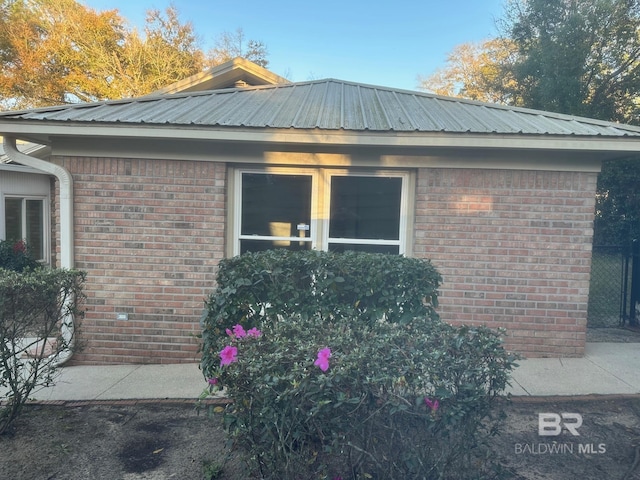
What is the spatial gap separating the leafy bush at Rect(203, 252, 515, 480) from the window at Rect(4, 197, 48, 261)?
10.7 metres

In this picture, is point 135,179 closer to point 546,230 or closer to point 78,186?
point 78,186

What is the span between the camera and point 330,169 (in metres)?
5.57

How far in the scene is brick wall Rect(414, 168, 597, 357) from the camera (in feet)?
17.7

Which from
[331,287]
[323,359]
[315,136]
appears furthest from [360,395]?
[315,136]

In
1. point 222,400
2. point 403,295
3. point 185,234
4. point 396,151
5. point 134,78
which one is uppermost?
point 134,78

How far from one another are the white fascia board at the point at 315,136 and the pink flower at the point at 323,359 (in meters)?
3.05

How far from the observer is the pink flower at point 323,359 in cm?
236

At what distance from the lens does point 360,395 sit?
2.37 metres

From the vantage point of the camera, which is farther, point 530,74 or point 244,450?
point 530,74

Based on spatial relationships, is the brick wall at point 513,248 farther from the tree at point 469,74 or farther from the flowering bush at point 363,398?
the tree at point 469,74

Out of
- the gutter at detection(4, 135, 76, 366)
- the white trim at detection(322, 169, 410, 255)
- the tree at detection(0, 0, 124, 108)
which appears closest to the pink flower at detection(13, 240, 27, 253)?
the gutter at detection(4, 135, 76, 366)

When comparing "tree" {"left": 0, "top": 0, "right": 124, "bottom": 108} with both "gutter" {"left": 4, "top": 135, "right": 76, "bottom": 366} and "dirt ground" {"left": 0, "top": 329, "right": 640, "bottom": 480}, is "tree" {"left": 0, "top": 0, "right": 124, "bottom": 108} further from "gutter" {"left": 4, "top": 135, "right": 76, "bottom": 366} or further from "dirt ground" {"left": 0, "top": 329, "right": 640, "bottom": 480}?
"dirt ground" {"left": 0, "top": 329, "right": 640, "bottom": 480}

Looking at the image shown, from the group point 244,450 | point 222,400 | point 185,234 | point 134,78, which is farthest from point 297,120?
point 134,78

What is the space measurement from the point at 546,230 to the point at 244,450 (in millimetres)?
4403
